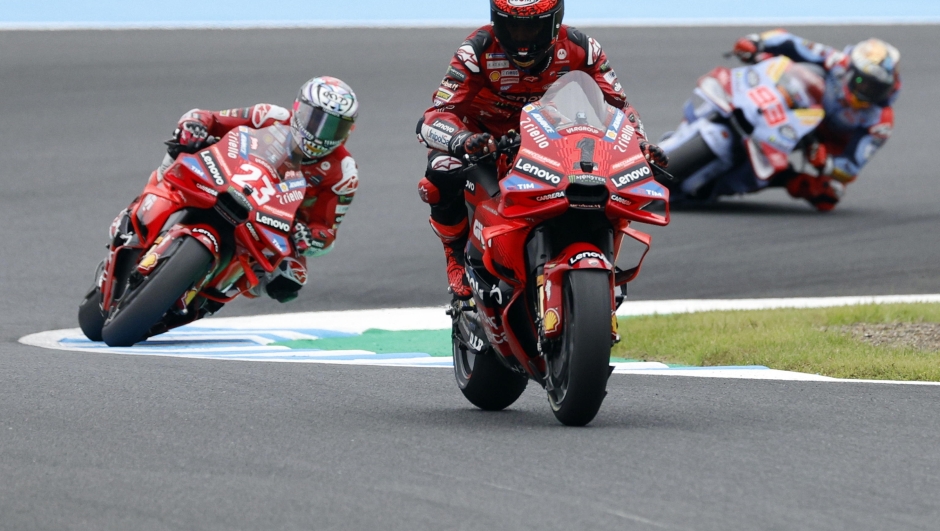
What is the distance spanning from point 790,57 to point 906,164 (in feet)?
9.97

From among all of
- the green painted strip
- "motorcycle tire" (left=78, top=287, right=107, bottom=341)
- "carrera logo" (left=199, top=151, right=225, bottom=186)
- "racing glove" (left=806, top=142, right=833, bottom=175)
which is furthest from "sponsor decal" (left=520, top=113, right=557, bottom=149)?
"racing glove" (left=806, top=142, right=833, bottom=175)

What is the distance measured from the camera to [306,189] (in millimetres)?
9594

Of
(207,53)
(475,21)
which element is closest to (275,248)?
(207,53)

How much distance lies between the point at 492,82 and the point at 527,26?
39 centimetres

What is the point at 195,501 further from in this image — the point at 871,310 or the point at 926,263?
the point at 926,263

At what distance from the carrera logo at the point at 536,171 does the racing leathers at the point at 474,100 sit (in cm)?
53

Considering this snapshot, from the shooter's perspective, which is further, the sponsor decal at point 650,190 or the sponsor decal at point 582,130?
the sponsor decal at point 582,130

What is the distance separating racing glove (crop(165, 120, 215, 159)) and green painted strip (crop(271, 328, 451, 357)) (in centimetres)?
136

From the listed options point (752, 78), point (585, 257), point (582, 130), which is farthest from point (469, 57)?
point (752, 78)

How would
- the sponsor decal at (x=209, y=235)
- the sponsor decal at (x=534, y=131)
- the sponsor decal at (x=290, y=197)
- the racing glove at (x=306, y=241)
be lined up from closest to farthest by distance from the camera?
the sponsor decal at (x=534, y=131) → the sponsor decal at (x=209, y=235) → the sponsor decal at (x=290, y=197) → the racing glove at (x=306, y=241)

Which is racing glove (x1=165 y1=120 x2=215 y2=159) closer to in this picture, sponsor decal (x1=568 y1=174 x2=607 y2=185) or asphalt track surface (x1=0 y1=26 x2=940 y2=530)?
asphalt track surface (x1=0 y1=26 x2=940 y2=530)

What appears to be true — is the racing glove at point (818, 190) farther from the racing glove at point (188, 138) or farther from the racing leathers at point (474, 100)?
the racing leathers at point (474, 100)

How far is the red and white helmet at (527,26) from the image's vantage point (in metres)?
5.77

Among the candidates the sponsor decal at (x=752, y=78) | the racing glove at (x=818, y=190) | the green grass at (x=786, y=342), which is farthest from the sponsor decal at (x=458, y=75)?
the racing glove at (x=818, y=190)
